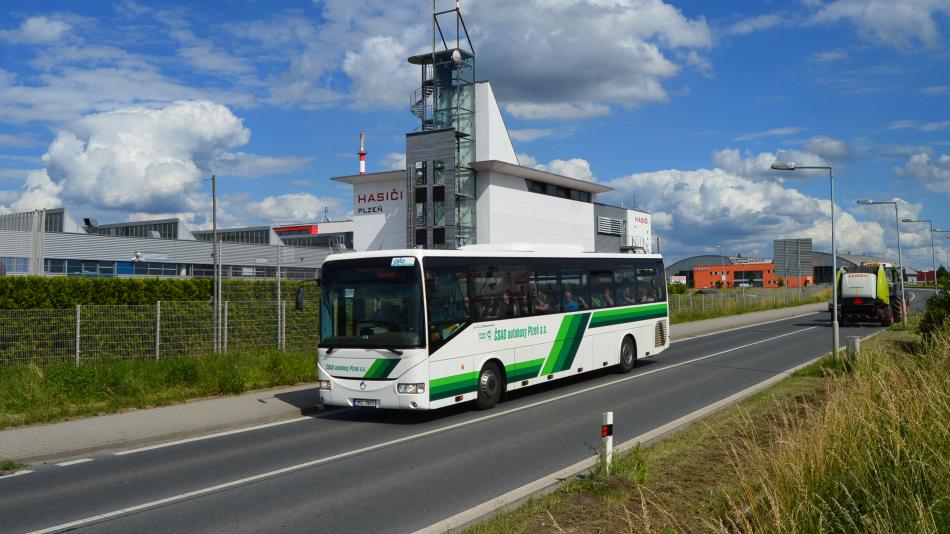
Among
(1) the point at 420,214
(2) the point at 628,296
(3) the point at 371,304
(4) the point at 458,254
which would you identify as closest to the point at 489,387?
(4) the point at 458,254

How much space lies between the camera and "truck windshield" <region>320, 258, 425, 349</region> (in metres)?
12.2

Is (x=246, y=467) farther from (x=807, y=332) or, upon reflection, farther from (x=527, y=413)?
(x=807, y=332)

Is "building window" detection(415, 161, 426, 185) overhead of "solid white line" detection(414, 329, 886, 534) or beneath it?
overhead

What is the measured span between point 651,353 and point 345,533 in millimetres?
14369

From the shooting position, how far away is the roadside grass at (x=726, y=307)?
4188 centimetres

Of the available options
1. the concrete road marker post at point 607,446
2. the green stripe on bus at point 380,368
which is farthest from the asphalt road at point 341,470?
the concrete road marker post at point 607,446

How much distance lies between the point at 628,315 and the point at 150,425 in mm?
11064

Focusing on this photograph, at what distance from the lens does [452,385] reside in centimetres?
1258

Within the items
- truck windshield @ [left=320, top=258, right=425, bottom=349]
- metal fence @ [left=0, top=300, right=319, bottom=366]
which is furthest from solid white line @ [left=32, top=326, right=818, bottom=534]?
metal fence @ [left=0, top=300, right=319, bottom=366]

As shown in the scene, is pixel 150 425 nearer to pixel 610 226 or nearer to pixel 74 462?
pixel 74 462

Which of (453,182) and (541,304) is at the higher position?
(453,182)

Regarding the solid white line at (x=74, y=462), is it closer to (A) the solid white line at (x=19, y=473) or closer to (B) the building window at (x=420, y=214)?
(A) the solid white line at (x=19, y=473)

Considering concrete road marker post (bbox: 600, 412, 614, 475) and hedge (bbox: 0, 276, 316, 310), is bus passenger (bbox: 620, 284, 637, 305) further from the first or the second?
concrete road marker post (bbox: 600, 412, 614, 475)

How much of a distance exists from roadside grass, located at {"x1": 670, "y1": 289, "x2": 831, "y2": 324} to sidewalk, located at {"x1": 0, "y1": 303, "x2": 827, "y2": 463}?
29.6 m
